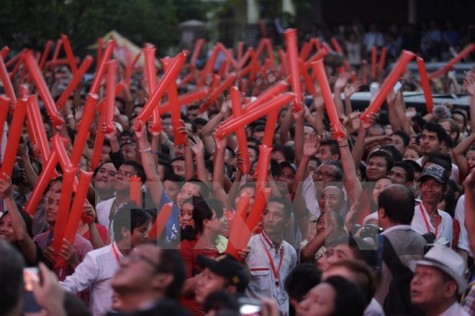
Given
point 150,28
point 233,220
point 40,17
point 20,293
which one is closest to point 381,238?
point 233,220

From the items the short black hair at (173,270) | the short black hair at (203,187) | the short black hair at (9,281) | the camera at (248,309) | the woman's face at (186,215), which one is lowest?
the short black hair at (203,187)

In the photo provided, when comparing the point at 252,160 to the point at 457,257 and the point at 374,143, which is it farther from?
the point at 457,257

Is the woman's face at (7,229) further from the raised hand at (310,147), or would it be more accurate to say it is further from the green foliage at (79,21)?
the green foliage at (79,21)

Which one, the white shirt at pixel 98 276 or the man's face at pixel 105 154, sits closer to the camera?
the white shirt at pixel 98 276

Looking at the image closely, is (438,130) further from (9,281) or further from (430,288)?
(9,281)

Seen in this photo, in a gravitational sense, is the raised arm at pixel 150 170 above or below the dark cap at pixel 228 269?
below

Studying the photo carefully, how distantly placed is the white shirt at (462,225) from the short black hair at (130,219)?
8.26 ft

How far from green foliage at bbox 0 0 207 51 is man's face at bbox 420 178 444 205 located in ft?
35.7

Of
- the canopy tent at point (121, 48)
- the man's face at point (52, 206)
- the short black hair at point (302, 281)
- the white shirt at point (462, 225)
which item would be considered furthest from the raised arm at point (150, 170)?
the canopy tent at point (121, 48)

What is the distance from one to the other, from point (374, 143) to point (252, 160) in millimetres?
2332

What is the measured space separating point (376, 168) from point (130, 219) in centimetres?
326

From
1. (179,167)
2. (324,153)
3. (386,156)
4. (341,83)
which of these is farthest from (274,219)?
(341,83)

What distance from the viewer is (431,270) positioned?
20.8 feet

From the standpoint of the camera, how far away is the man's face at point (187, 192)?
349 inches
